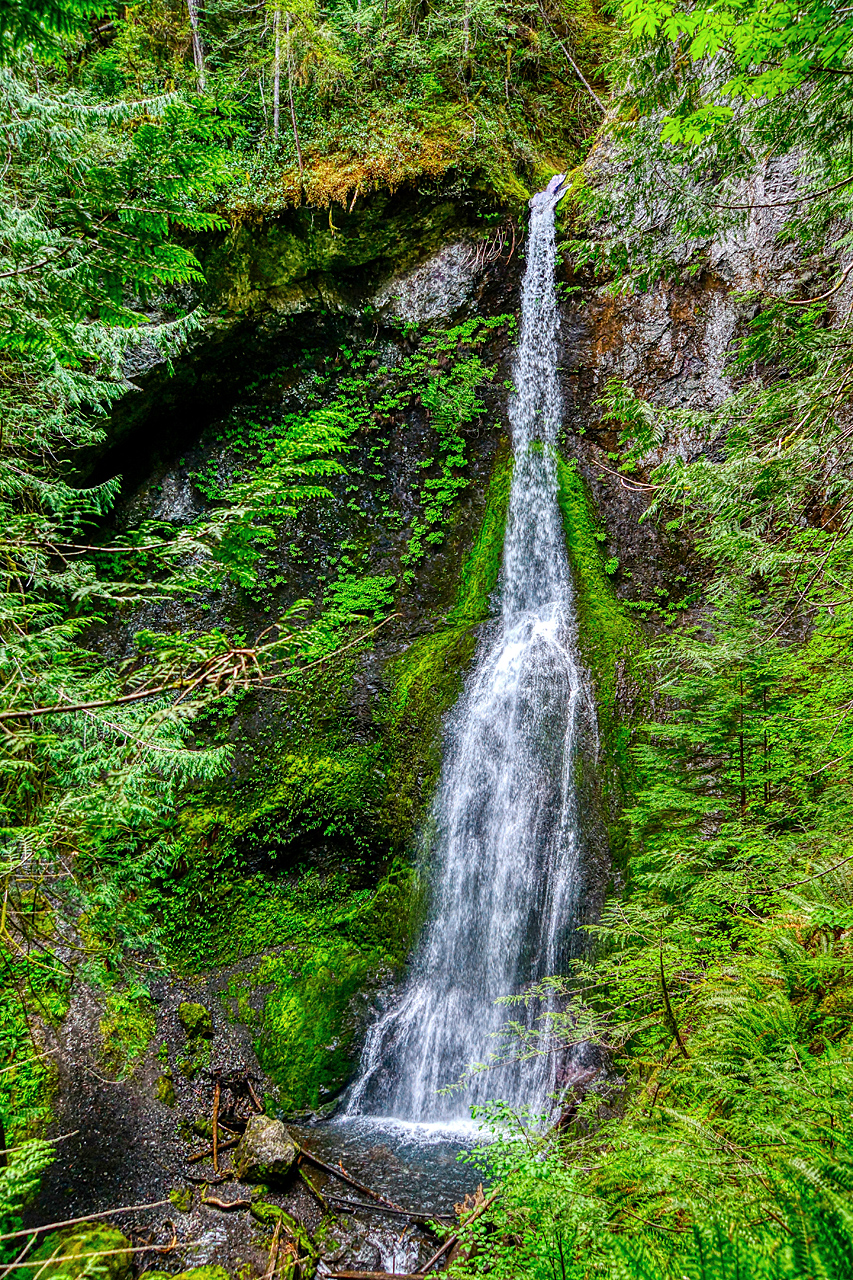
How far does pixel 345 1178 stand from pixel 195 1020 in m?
2.15

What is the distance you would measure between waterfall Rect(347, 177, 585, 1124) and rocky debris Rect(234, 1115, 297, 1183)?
5.16 ft

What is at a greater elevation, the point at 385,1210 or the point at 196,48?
the point at 196,48

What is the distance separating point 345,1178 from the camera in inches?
178

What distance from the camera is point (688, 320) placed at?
859 centimetres

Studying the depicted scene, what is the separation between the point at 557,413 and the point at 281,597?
535 centimetres

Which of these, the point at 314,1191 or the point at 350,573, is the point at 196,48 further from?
the point at 314,1191

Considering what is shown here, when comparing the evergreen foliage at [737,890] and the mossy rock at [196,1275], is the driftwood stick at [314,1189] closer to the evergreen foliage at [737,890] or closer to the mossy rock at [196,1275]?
the mossy rock at [196,1275]

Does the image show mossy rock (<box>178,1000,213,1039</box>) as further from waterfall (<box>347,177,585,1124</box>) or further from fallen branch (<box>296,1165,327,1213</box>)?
fallen branch (<box>296,1165,327,1213</box>)

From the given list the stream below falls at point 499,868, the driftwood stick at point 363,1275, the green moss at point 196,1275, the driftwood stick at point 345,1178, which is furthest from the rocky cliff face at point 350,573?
the driftwood stick at point 363,1275

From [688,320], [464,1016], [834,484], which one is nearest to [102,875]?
[464,1016]

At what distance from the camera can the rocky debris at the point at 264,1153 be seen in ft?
14.4

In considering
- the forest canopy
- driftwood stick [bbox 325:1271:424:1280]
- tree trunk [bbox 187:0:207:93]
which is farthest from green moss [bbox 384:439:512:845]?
tree trunk [bbox 187:0:207:93]

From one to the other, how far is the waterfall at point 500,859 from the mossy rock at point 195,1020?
1.62m

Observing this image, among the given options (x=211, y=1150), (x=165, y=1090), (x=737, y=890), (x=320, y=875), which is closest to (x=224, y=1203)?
(x=211, y=1150)
